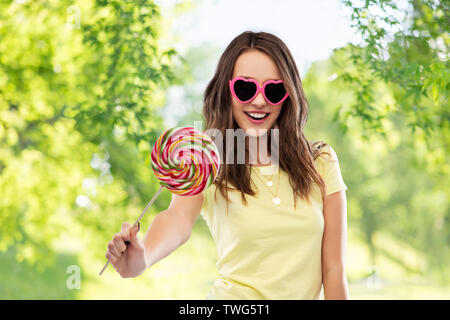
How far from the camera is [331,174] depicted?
1872 mm

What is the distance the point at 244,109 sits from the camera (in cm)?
190

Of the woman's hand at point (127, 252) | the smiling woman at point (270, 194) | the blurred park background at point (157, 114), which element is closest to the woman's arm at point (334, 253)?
the smiling woman at point (270, 194)

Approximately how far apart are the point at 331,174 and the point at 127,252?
764 millimetres

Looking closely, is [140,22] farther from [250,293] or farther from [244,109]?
[250,293]

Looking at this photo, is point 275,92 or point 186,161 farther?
point 275,92

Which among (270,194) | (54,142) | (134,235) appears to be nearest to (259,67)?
(270,194)

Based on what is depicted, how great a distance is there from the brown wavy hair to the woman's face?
2 cm

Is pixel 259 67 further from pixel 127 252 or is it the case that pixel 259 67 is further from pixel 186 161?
pixel 127 252

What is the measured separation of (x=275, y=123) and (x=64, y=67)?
461 centimetres

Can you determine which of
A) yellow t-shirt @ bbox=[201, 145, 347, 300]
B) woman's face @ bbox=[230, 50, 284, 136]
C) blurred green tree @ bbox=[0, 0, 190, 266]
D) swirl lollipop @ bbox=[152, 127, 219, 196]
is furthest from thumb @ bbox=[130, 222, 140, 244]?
blurred green tree @ bbox=[0, 0, 190, 266]

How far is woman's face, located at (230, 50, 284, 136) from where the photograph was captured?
1859 millimetres

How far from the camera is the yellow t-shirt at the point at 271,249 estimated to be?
1.73 metres

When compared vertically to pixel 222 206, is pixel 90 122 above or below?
above

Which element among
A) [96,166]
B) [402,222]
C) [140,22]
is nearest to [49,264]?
[96,166]
